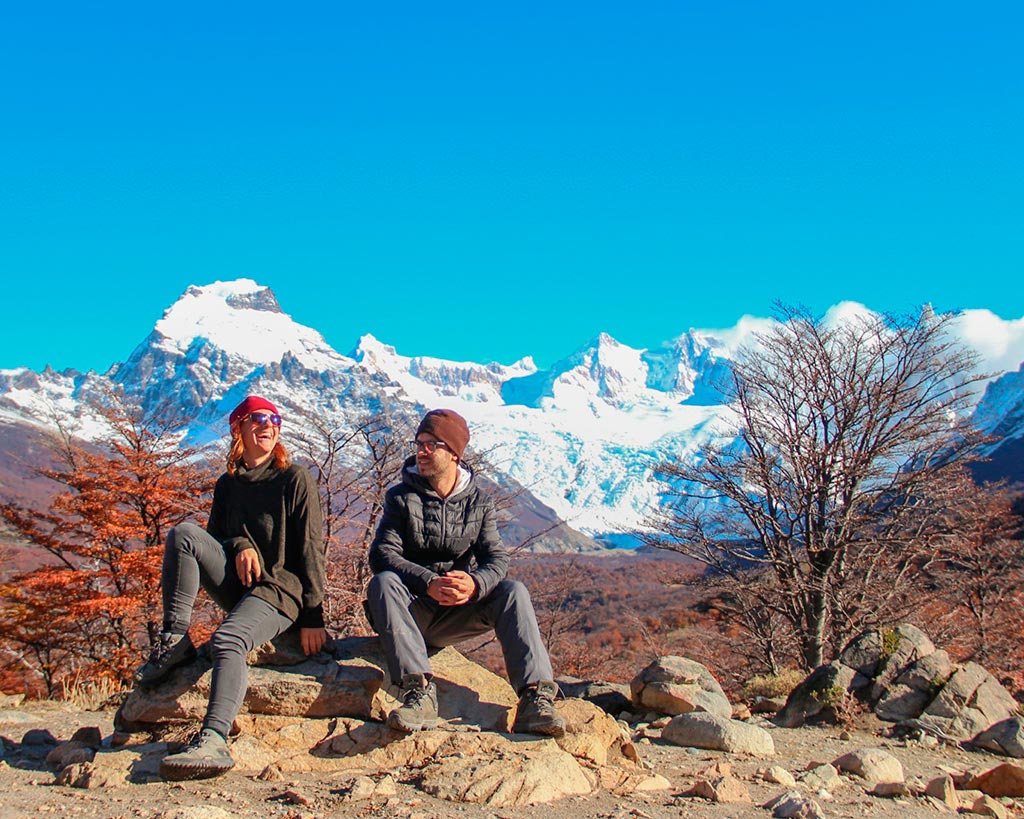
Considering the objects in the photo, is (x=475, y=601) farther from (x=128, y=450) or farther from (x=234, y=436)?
(x=128, y=450)

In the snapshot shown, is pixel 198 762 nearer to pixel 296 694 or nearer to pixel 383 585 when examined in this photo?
pixel 296 694

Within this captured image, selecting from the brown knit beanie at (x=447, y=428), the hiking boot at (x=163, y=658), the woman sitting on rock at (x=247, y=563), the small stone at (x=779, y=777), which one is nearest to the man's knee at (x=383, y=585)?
the woman sitting on rock at (x=247, y=563)

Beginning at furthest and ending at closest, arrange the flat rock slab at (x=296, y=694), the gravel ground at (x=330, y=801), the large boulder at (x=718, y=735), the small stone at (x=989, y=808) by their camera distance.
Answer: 1. the large boulder at (x=718, y=735)
2. the flat rock slab at (x=296, y=694)
3. the small stone at (x=989, y=808)
4. the gravel ground at (x=330, y=801)

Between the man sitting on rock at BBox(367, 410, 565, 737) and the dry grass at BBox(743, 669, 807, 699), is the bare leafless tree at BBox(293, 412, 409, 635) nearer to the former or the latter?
the dry grass at BBox(743, 669, 807, 699)

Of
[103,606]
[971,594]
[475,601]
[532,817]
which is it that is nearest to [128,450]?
[103,606]

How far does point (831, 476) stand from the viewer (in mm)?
11188

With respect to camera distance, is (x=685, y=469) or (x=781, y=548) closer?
(x=781, y=548)

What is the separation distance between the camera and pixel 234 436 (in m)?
5.07

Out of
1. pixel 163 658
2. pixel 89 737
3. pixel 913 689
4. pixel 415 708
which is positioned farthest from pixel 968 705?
pixel 89 737

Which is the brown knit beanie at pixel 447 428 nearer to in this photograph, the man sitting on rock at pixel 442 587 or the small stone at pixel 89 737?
the man sitting on rock at pixel 442 587

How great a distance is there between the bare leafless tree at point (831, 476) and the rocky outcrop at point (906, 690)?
344cm

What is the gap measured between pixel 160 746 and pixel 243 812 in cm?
140

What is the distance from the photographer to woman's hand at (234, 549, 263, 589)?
4.75m

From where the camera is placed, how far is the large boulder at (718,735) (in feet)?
Result: 18.2
